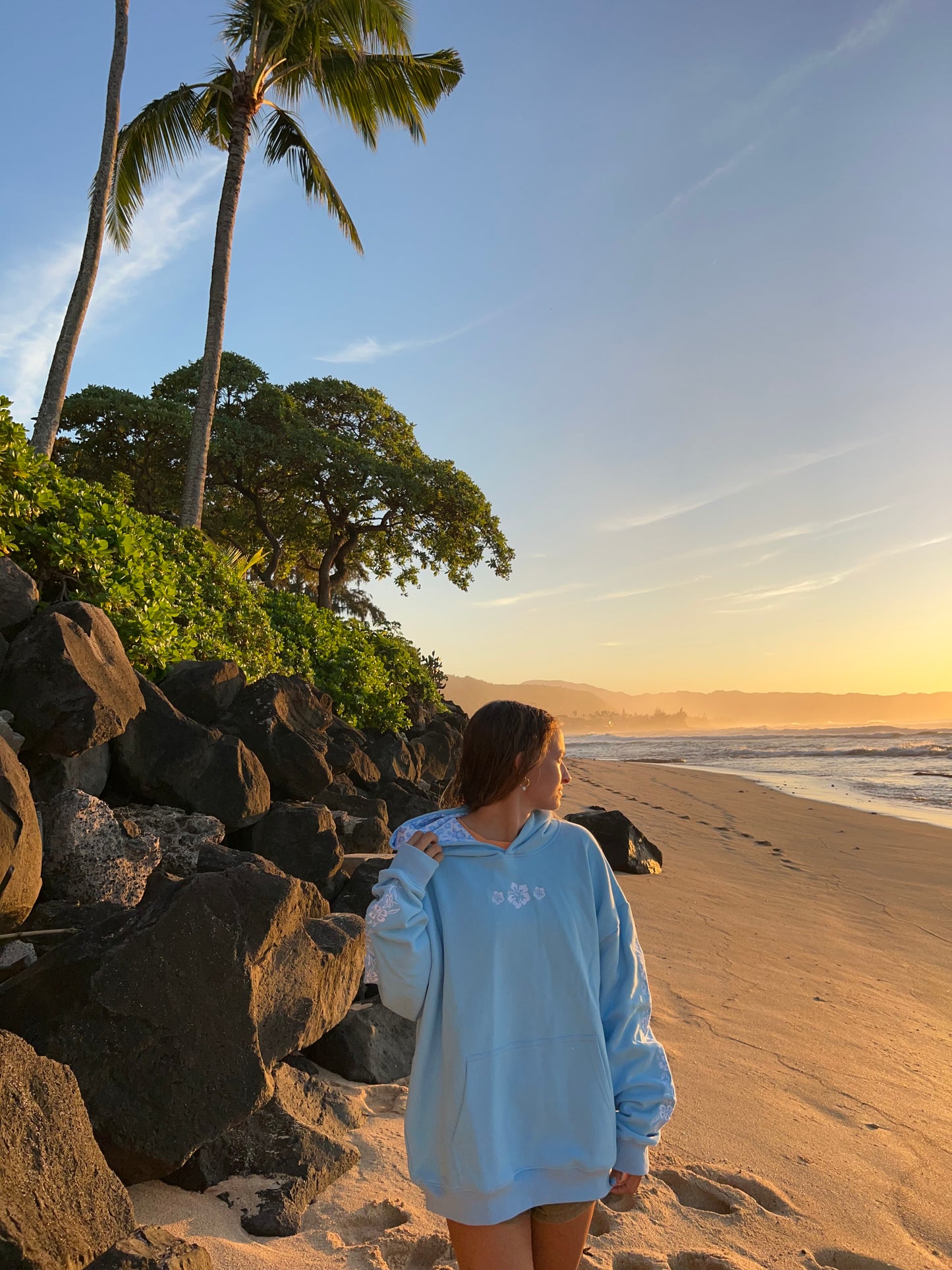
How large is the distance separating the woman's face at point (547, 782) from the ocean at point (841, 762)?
14.5 meters

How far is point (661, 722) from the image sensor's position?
428 feet

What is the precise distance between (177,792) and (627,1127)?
4.10 metres

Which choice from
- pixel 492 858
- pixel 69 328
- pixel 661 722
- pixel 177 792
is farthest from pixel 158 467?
pixel 661 722

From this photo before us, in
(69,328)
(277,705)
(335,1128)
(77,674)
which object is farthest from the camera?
(69,328)

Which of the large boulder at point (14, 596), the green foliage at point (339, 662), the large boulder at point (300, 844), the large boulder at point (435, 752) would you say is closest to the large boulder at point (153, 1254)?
the large boulder at point (300, 844)

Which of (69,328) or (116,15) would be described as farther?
(116,15)

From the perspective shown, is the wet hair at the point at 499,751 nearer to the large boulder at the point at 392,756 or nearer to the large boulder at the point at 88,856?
the large boulder at the point at 88,856

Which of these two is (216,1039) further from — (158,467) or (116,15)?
(158,467)

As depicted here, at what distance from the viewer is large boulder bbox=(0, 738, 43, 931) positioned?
3391mm

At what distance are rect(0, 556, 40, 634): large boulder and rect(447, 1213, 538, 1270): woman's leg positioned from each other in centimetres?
446

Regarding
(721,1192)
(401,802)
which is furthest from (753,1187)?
(401,802)

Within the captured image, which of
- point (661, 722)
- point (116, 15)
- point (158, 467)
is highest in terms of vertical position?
point (116, 15)

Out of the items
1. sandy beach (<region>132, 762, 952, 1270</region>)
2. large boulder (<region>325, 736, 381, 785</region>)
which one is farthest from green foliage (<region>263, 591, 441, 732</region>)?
sandy beach (<region>132, 762, 952, 1270</region>)

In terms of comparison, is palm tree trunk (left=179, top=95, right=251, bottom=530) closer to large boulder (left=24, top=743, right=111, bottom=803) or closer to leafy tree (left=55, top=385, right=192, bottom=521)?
leafy tree (left=55, top=385, right=192, bottom=521)
